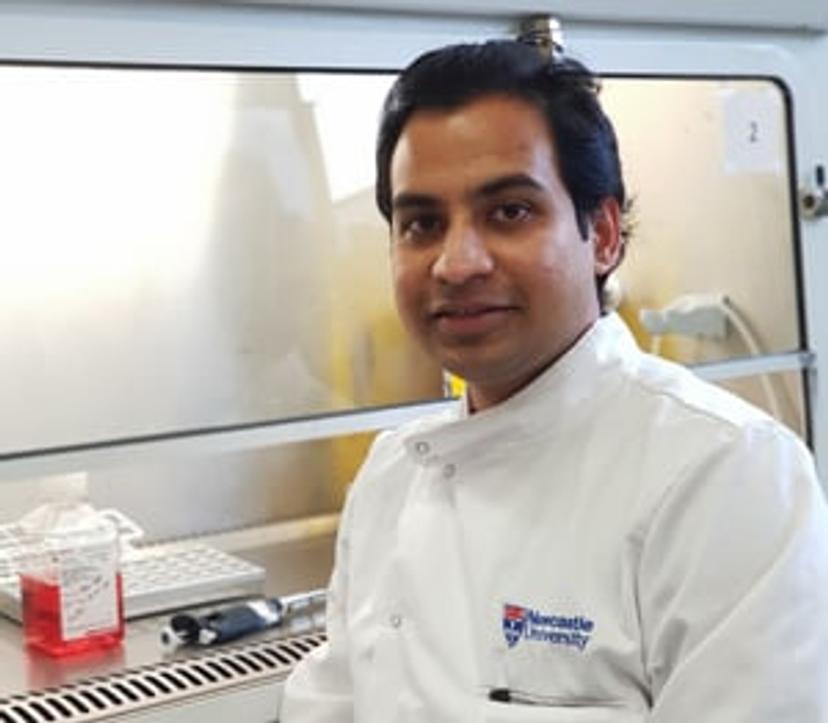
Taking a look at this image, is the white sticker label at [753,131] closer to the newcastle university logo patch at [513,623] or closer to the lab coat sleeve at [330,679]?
the lab coat sleeve at [330,679]

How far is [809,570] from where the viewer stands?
0.86m

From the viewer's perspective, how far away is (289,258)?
1745mm

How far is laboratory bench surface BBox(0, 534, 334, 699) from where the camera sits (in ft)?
4.00

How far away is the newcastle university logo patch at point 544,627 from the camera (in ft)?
3.00

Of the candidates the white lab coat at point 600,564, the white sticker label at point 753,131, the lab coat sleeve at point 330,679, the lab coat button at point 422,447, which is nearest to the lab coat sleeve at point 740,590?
the white lab coat at point 600,564

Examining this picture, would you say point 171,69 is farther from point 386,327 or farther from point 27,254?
point 386,327

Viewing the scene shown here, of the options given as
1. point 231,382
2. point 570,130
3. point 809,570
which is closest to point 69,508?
point 231,382

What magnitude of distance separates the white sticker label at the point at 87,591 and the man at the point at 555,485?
1.08ft

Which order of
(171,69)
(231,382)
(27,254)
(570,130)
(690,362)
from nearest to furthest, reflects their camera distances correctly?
1. (570,130)
2. (171,69)
3. (27,254)
4. (231,382)
5. (690,362)

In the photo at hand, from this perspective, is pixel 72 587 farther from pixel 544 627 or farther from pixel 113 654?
pixel 544 627

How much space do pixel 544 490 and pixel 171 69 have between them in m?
0.61

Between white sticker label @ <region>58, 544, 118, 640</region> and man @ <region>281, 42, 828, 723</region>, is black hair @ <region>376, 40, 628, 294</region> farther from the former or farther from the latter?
white sticker label @ <region>58, 544, 118, 640</region>

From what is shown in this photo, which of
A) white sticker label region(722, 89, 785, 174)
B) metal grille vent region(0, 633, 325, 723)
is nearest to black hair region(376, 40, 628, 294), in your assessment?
metal grille vent region(0, 633, 325, 723)

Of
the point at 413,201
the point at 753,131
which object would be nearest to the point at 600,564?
the point at 413,201
